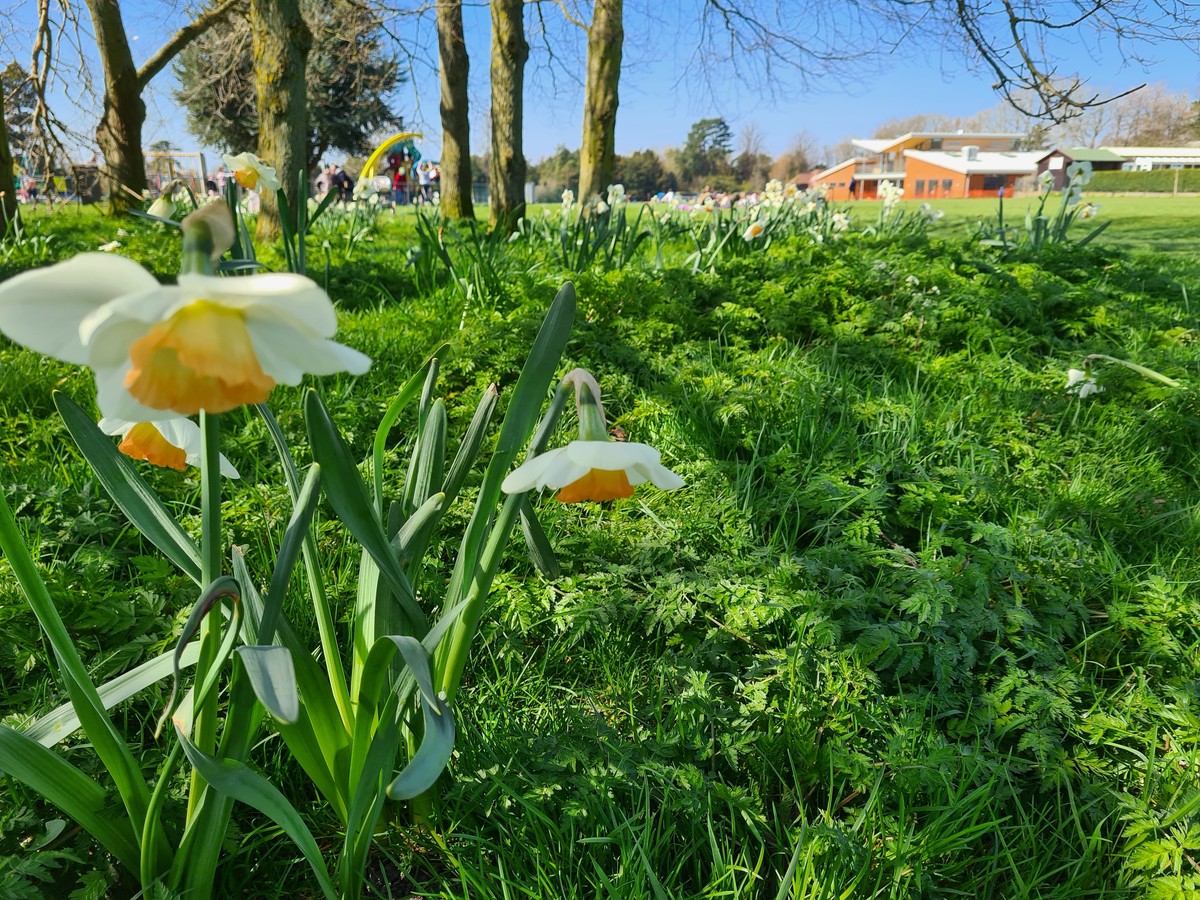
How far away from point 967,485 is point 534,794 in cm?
139

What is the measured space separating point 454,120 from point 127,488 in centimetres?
891

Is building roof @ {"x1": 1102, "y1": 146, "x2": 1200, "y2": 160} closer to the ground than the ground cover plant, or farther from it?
farther from it

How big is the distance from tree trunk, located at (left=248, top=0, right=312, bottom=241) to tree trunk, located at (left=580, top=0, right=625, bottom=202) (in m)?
3.02

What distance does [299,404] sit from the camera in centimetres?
229

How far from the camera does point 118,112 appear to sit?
25.0ft

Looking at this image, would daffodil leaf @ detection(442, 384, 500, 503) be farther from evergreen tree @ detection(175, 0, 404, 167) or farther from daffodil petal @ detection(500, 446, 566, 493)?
evergreen tree @ detection(175, 0, 404, 167)

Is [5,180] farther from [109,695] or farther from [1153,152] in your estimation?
[1153,152]

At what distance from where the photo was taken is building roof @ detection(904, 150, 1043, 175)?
1544 inches

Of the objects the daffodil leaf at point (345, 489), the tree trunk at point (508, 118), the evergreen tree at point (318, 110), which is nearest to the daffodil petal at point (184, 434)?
the daffodil leaf at point (345, 489)

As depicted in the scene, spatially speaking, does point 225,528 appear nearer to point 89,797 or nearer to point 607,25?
point 89,797

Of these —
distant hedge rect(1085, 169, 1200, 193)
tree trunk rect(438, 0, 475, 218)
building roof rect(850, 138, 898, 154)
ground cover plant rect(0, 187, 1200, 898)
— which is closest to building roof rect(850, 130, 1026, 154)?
building roof rect(850, 138, 898, 154)

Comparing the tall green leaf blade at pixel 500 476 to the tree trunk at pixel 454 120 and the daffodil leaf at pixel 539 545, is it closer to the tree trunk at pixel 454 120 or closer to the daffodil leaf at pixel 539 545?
the daffodil leaf at pixel 539 545

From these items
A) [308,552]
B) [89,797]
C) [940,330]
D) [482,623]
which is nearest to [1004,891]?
[482,623]

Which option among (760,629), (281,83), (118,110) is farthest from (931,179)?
(760,629)
